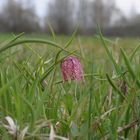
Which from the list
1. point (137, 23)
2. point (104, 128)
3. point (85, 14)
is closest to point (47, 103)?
point (104, 128)

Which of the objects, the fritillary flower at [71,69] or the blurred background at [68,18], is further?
the blurred background at [68,18]

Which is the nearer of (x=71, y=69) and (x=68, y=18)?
(x=71, y=69)

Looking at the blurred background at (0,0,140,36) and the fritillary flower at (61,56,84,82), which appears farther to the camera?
the blurred background at (0,0,140,36)

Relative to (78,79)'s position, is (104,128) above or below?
below

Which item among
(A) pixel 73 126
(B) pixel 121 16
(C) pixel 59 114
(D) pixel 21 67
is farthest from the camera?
(B) pixel 121 16

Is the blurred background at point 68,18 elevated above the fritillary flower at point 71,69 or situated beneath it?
elevated above

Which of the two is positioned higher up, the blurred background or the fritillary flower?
the blurred background

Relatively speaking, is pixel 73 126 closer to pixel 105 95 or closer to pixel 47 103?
pixel 47 103

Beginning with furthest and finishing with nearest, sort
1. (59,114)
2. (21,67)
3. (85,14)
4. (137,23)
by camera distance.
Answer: (85,14) < (137,23) < (21,67) < (59,114)
